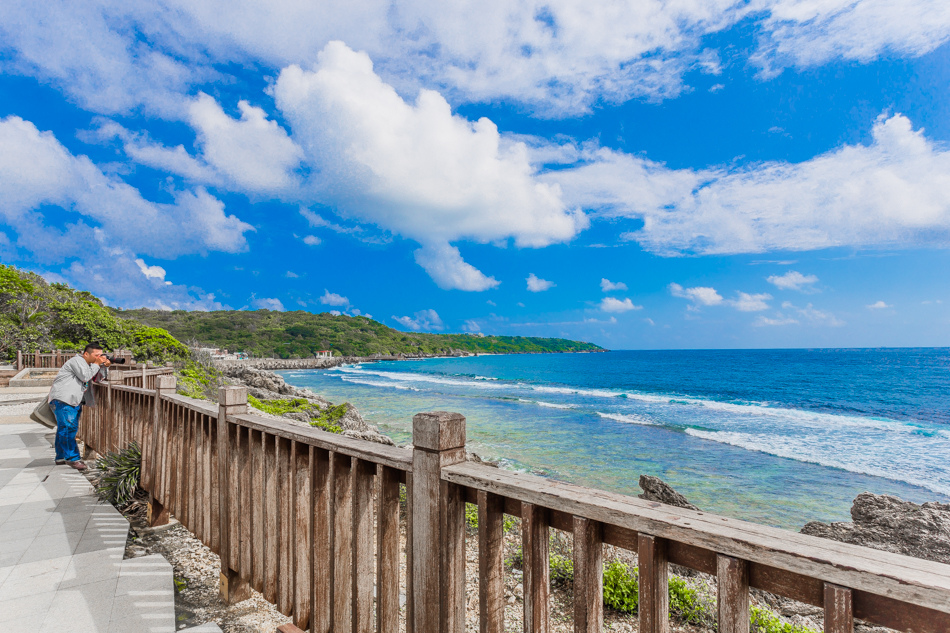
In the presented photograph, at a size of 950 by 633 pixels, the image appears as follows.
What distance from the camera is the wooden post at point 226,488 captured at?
3.17 meters

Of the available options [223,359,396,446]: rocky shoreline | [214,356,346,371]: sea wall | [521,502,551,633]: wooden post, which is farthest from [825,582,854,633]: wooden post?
[214,356,346,371]: sea wall

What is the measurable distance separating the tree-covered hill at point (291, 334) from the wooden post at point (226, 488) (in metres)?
80.0

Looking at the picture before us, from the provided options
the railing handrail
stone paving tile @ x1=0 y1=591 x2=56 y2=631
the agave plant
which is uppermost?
the railing handrail

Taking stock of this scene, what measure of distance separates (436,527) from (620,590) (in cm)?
306

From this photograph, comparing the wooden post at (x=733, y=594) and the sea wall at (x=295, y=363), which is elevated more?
the wooden post at (x=733, y=594)

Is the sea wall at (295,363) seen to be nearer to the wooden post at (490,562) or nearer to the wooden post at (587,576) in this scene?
the wooden post at (490,562)

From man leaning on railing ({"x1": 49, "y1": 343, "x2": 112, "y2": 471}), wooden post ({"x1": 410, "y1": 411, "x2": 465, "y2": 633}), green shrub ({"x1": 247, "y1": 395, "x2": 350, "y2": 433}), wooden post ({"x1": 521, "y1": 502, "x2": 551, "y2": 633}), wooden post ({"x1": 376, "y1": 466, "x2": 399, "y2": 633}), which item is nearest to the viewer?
wooden post ({"x1": 521, "y1": 502, "x2": 551, "y2": 633})

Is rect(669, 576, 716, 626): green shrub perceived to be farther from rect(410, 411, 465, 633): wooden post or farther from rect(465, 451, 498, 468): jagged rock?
rect(410, 411, 465, 633): wooden post

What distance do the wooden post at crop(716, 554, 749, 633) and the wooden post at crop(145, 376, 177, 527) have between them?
4681 mm

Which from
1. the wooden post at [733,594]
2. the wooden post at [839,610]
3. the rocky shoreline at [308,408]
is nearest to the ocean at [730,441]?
the rocky shoreline at [308,408]

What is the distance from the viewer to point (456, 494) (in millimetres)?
1782

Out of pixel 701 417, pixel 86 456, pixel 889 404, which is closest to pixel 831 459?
pixel 701 417

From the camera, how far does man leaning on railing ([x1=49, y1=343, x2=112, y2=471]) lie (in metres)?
6.36

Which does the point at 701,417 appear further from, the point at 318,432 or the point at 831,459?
the point at 318,432
